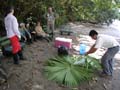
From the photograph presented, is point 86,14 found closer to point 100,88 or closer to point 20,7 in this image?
point 20,7

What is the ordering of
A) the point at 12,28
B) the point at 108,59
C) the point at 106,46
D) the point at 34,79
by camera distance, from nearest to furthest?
the point at 34,79 < the point at 12,28 < the point at 106,46 < the point at 108,59

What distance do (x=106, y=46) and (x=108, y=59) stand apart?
439 mm

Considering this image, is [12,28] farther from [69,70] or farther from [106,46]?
[106,46]

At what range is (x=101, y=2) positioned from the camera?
17219 mm

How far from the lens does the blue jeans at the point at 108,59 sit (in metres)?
7.25

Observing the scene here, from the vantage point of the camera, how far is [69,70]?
6.99 meters

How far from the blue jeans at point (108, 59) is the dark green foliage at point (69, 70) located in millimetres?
339

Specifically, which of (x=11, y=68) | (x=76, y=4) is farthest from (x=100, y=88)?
(x=76, y=4)

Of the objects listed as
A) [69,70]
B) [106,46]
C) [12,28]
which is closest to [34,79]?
[69,70]

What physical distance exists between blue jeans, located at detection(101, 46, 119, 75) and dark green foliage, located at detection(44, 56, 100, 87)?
1.11 feet

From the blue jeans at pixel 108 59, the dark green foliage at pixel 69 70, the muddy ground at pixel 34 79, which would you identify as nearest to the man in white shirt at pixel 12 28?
the muddy ground at pixel 34 79

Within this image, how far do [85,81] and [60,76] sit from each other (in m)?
0.75

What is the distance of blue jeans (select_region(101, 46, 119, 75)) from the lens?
285 inches

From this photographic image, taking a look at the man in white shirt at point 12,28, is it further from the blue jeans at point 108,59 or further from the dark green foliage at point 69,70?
the blue jeans at point 108,59
